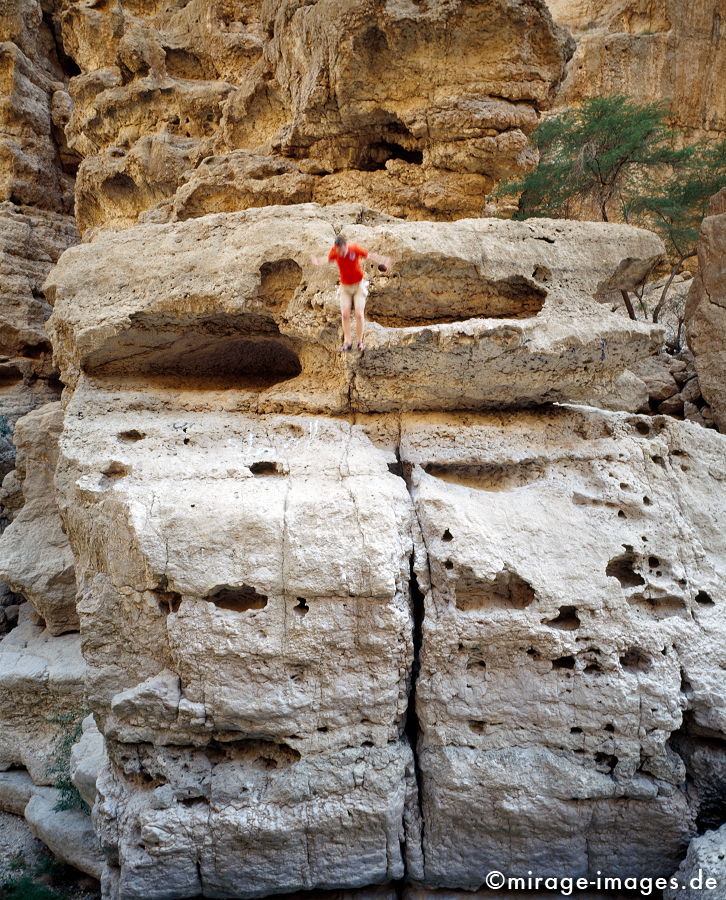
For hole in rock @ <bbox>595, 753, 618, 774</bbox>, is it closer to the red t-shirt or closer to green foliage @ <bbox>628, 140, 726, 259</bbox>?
the red t-shirt

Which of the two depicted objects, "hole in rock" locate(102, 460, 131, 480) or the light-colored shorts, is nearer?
the light-colored shorts

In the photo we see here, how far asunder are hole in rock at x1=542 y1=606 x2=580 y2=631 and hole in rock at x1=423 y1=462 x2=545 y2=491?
104 centimetres

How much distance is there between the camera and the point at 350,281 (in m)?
4.05

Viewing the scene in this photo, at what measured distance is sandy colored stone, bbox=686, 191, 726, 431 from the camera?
Answer: 616 cm

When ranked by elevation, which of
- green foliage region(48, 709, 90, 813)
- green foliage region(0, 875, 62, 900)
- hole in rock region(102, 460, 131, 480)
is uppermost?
hole in rock region(102, 460, 131, 480)

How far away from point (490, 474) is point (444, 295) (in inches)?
62.8

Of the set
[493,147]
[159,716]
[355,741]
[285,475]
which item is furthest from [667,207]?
→ [159,716]

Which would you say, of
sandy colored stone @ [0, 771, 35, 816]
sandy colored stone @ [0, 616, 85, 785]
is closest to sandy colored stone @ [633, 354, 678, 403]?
sandy colored stone @ [0, 616, 85, 785]

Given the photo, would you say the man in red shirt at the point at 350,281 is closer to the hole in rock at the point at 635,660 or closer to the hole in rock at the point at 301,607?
the hole in rock at the point at 301,607

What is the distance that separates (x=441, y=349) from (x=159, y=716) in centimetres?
325

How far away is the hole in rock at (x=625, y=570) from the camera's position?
3.96 m

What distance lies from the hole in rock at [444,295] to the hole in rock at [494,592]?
7.63ft

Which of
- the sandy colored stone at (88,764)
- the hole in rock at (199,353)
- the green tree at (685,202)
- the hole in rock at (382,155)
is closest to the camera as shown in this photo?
the sandy colored stone at (88,764)

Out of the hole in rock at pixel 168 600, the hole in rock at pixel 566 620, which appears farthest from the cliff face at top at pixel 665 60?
the hole in rock at pixel 168 600
